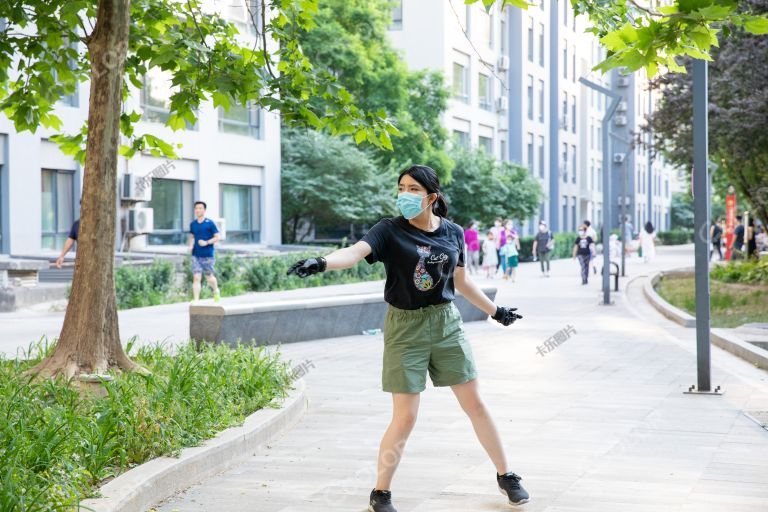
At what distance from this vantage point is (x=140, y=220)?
87.3ft

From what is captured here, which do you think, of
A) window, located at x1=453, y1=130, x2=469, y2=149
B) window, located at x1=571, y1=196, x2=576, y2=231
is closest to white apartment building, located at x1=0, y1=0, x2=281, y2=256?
window, located at x1=453, y1=130, x2=469, y2=149

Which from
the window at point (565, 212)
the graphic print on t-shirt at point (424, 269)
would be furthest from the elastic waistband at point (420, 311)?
the window at point (565, 212)

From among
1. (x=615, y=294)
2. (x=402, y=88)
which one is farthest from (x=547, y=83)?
(x=615, y=294)

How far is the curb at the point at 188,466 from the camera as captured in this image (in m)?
5.15

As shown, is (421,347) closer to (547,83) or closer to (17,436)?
(17,436)

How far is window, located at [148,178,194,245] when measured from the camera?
96.2 ft

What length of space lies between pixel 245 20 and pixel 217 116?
310 centimetres

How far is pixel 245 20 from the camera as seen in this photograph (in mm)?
32281

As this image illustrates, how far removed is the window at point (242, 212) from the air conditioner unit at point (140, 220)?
5361 millimetres

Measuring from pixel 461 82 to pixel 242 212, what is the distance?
19428 mm

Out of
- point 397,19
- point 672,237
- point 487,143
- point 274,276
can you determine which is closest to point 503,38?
point 487,143

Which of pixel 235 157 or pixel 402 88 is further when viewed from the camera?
pixel 402 88

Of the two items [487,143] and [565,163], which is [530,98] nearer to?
[487,143]

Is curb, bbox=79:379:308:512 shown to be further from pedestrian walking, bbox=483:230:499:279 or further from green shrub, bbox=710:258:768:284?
pedestrian walking, bbox=483:230:499:279
